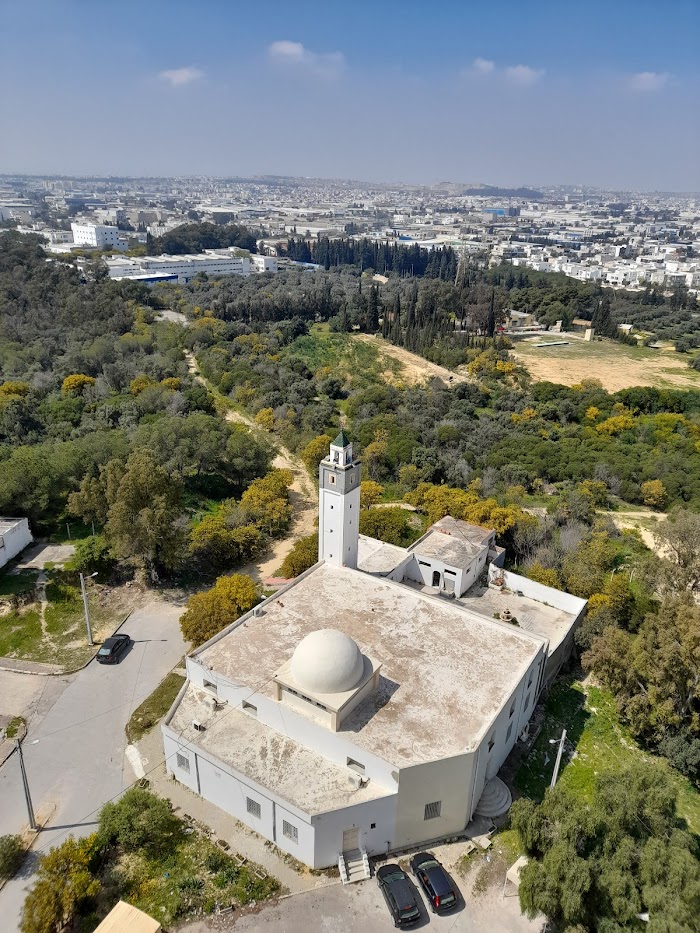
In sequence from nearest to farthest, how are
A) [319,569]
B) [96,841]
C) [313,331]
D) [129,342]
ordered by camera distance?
1. [96,841]
2. [319,569]
3. [129,342]
4. [313,331]

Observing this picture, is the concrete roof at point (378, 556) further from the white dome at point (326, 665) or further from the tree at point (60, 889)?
the tree at point (60, 889)

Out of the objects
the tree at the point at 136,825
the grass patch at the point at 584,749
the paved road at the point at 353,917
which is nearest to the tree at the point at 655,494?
the grass patch at the point at 584,749

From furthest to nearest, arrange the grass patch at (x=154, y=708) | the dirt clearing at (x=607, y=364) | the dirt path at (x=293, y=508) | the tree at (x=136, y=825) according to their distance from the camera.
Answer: the dirt clearing at (x=607, y=364) → the dirt path at (x=293, y=508) → the grass patch at (x=154, y=708) → the tree at (x=136, y=825)

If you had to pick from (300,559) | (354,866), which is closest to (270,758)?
(354,866)

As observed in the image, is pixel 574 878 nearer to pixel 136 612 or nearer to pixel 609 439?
pixel 136 612

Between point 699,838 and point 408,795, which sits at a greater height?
point 408,795

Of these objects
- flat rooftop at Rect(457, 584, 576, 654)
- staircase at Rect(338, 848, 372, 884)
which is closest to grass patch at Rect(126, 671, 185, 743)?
staircase at Rect(338, 848, 372, 884)

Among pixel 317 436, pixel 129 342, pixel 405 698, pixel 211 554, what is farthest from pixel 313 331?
pixel 405 698

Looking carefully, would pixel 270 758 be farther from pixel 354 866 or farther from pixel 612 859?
pixel 612 859
